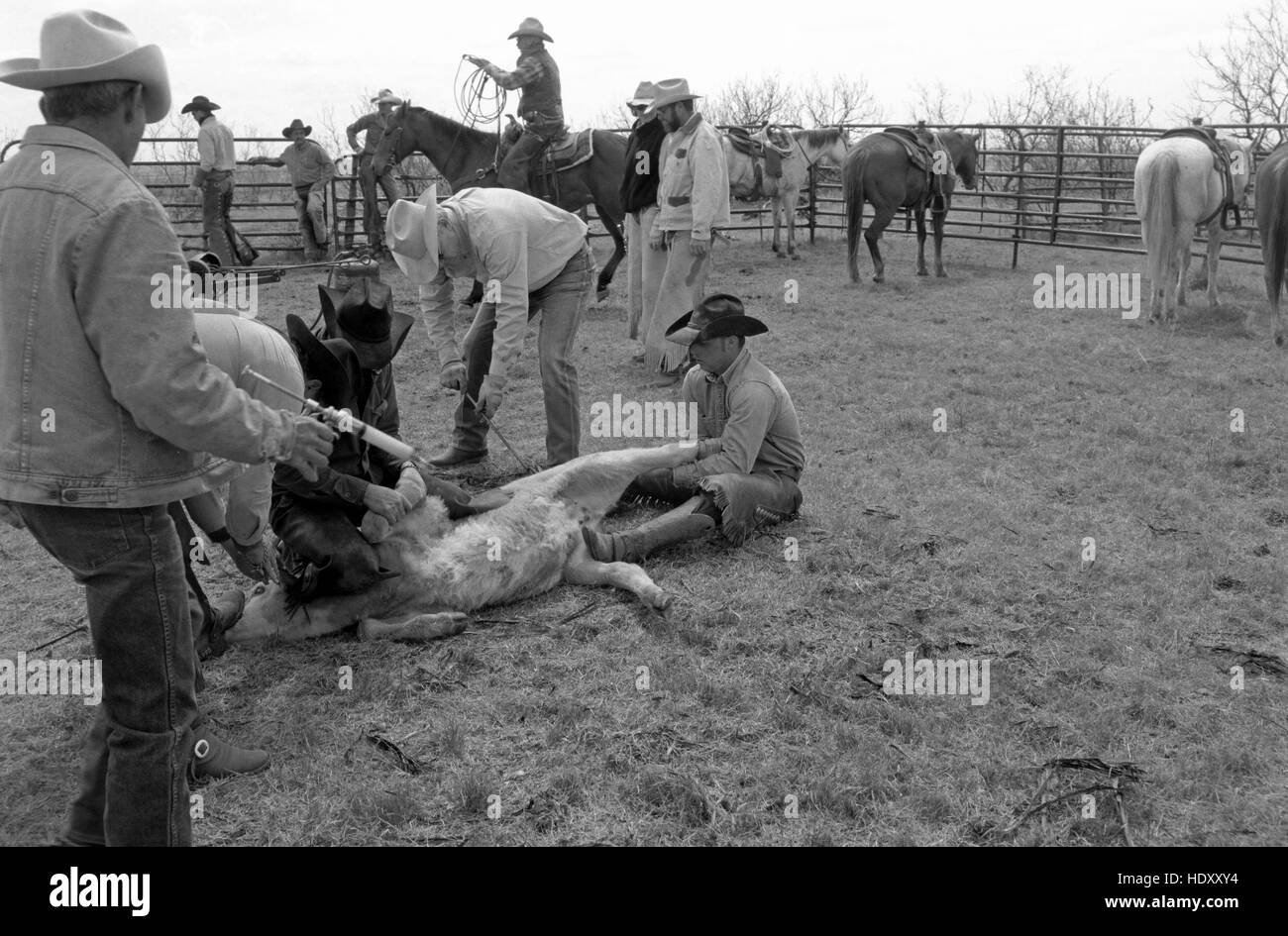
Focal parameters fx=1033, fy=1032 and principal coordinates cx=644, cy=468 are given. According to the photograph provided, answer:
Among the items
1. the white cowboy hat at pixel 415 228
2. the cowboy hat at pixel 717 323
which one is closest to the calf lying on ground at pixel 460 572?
the cowboy hat at pixel 717 323

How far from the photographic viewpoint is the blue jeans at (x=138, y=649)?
2234mm

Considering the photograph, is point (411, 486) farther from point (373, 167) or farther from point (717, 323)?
point (373, 167)

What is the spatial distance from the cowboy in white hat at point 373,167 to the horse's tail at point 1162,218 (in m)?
7.87

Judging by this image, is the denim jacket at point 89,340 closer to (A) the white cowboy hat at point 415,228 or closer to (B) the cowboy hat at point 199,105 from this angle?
(A) the white cowboy hat at point 415,228

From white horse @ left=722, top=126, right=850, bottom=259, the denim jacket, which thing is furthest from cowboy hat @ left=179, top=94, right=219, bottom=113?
the denim jacket

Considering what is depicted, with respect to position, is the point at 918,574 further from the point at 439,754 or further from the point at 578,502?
the point at 439,754

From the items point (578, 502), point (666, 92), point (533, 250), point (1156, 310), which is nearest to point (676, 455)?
point (578, 502)

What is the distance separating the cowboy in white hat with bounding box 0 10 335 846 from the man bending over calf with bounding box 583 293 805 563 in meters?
2.26

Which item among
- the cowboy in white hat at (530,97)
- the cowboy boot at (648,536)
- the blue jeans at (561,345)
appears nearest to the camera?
the cowboy boot at (648,536)

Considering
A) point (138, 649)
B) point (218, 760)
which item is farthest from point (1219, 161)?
point (138, 649)

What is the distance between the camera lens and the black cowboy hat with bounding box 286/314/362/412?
3721mm

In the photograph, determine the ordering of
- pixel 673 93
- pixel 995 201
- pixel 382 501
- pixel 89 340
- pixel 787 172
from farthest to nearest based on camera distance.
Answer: pixel 995 201, pixel 787 172, pixel 673 93, pixel 382 501, pixel 89 340

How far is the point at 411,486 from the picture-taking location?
3914mm

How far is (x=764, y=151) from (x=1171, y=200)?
5754mm
